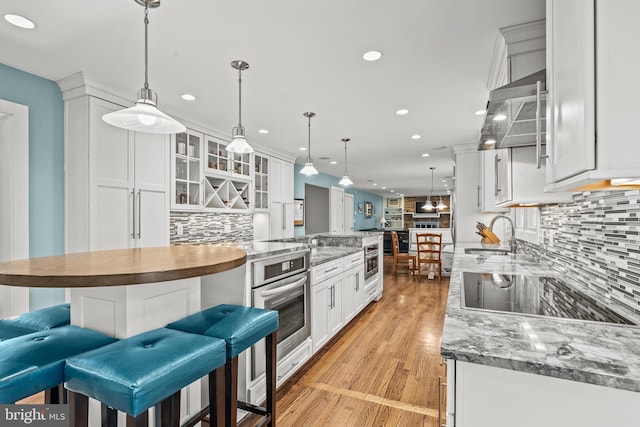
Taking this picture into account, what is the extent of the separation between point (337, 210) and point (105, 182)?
21.7 ft

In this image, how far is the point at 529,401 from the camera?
0.75 m

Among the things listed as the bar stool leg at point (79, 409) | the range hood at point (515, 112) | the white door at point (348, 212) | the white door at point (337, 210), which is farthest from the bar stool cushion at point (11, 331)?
the white door at point (348, 212)

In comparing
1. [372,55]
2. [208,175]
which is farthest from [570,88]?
[208,175]

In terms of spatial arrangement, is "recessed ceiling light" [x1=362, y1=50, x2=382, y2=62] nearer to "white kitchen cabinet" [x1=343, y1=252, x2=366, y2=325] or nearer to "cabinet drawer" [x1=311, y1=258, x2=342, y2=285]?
"cabinet drawer" [x1=311, y1=258, x2=342, y2=285]

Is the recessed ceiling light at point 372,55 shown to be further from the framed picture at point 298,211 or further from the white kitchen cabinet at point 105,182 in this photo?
the framed picture at point 298,211

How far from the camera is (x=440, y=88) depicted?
9.45 feet

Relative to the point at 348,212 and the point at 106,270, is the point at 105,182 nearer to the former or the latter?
the point at 106,270

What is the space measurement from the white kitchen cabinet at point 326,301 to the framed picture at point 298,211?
327 centimetres

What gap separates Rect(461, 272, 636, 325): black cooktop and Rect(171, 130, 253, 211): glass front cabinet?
314cm

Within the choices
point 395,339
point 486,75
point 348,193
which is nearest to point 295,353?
point 395,339

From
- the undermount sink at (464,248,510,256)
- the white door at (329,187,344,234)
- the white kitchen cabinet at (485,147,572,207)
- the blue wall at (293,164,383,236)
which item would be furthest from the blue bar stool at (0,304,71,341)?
the white door at (329,187,344,234)

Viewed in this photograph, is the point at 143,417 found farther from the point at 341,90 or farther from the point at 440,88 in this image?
the point at 440,88

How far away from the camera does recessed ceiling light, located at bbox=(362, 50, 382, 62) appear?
225 cm

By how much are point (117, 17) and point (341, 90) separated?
1746 mm
